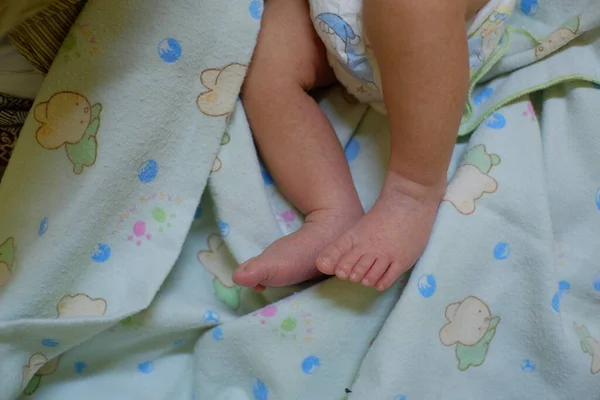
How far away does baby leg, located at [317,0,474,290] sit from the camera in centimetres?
70

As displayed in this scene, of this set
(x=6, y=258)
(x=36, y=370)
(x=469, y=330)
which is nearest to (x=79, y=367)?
(x=36, y=370)

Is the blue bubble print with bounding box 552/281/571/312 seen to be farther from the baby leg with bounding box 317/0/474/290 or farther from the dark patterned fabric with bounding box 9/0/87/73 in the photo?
the dark patterned fabric with bounding box 9/0/87/73

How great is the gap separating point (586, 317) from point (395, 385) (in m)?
0.28

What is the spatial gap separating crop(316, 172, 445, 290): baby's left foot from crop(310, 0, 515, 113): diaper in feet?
0.47

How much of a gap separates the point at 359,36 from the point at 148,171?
12.3 inches

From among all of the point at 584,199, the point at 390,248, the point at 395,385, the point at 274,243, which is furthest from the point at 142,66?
the point at 584,199

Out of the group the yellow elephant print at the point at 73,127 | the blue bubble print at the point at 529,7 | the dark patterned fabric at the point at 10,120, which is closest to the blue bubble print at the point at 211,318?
the yellow elephant print at the point at 73,127

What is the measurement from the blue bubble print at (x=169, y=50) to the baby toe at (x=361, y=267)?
33 cm

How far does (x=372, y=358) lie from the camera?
0.76m

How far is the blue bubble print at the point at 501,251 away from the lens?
0.80m

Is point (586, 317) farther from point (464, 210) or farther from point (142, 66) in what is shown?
point (142, 66)

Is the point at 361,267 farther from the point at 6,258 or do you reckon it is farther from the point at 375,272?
the point at 6,258

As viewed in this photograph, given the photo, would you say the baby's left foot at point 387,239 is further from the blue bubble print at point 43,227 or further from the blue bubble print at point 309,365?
the blue bubble print at point 43,227

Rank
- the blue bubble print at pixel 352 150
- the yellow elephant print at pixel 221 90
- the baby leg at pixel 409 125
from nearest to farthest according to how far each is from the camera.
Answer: the baby leg at pixel 409 125 < the yellow elephant print at pixel 221 90 < the blue bubble print at pixel 352 150
